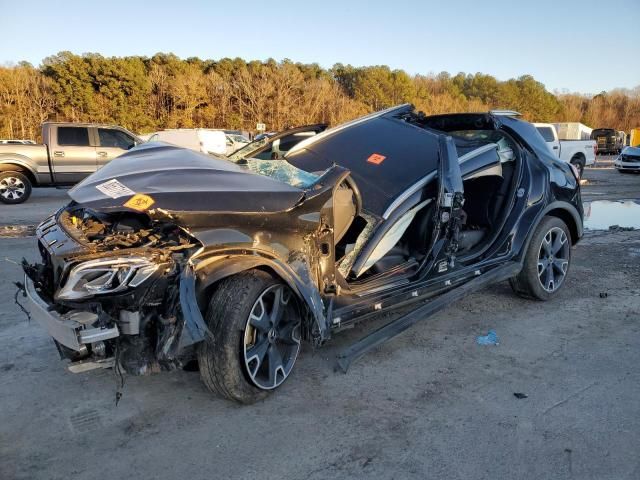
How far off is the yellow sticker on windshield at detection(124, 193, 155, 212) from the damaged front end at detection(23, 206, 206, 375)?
190mm

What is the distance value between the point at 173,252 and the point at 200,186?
1.40 ft

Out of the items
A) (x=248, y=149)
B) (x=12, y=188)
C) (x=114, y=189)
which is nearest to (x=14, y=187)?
(x=12, y=188)

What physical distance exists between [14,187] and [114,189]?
36.3 feet

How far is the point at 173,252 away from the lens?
271 cm

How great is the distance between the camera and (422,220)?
165 inches

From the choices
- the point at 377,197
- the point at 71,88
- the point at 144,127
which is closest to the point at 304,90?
the point at 144,127

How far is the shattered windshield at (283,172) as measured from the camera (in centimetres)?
348

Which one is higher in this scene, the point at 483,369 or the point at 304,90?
the point at 304,90

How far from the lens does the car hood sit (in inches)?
108

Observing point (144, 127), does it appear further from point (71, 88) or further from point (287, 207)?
point (287, 207)

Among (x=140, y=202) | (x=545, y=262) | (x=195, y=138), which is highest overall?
(x=195, y=138)

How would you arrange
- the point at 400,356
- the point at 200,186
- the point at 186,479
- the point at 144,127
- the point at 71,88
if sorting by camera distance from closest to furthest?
the point at 186,479
the point at 200,186
the point at 400,356
the point at 71,88
the point at 144,127

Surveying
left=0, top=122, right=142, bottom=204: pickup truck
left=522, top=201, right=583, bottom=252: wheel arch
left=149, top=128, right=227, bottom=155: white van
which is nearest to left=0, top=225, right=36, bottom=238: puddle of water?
left=0, top=122, right=142, bottom=204: pickup truck

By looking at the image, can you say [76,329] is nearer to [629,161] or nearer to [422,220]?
[422,220]
